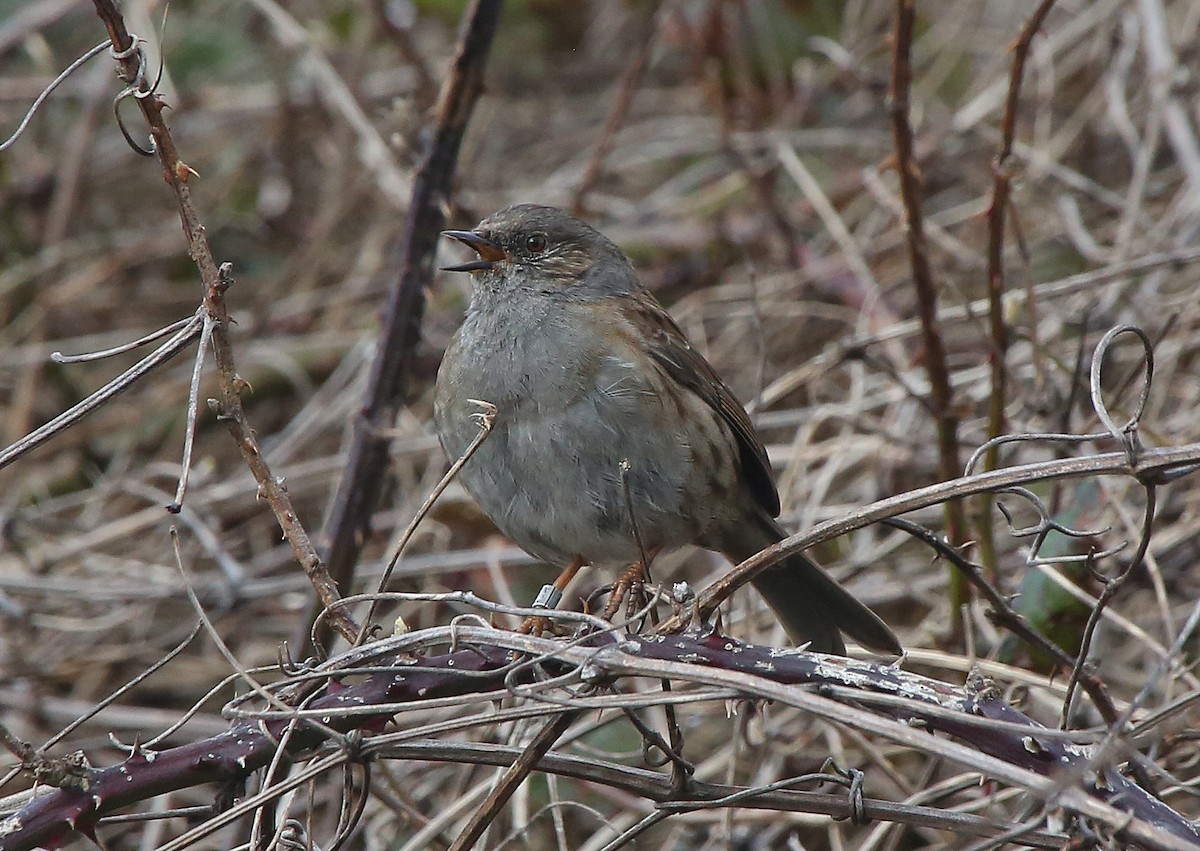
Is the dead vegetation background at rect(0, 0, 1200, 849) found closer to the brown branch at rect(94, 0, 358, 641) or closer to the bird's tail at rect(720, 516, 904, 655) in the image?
the bird's tail at rect(720, 516, 904, 655)

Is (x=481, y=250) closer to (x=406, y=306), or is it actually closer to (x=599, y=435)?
(x=406, y=306)

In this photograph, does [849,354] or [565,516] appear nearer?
[565,516]

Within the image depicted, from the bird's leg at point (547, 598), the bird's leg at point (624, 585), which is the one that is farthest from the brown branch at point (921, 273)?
the bird's leg at point (547, 598)

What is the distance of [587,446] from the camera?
3.52 m

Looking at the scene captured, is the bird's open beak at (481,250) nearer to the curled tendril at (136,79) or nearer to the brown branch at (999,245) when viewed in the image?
the brown branch at (999,245)

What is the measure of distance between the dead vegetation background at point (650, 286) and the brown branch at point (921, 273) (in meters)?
0.06

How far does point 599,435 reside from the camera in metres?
3.53

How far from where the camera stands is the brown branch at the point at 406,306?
146 inches

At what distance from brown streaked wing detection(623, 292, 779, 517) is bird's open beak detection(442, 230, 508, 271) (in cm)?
41

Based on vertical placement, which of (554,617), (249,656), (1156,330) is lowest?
(249,656)

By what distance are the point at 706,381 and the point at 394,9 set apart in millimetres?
2896

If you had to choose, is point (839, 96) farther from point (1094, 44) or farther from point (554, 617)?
point (554, 617)

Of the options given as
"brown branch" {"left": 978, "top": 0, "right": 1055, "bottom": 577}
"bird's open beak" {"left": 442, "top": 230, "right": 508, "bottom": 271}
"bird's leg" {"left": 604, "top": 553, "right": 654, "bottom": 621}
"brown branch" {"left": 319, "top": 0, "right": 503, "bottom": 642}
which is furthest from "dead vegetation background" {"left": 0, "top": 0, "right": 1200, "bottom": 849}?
"bird's leg" {"left": 604, "top": 553, "right": 654, "bottom": 621}

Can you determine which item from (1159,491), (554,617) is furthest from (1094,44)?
(554,617)
